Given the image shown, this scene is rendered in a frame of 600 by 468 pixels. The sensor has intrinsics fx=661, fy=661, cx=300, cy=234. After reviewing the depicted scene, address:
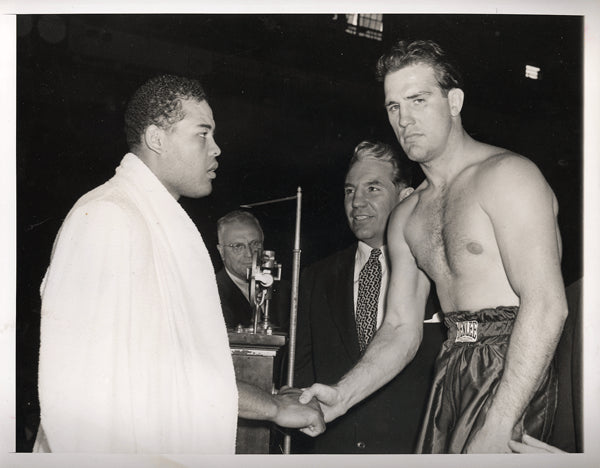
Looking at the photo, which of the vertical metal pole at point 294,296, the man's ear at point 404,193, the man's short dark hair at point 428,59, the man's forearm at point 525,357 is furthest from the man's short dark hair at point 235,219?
the man's forearm at point 525,357

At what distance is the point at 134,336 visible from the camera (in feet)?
5.28

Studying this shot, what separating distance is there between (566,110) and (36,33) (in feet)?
4.76

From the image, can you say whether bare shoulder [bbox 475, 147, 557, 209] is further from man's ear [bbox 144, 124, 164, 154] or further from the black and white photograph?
man's ear [bbox 144, 124, 164, 154]

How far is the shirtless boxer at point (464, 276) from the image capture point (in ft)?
5.27

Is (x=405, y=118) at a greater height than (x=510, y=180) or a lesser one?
greater

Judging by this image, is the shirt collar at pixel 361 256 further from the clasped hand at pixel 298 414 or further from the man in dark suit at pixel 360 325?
Answer: the clasped hand at pixel 298 414

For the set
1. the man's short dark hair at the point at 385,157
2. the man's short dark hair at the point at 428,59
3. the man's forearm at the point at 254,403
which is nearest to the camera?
the man's forearm at the point at 254,403

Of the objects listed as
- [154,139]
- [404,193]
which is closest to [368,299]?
[404,193]

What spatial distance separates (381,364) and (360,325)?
0.14m

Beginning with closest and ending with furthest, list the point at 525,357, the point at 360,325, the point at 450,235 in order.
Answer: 1. the point at 525,357
2. the point at 450,235
3. the point at 360,325

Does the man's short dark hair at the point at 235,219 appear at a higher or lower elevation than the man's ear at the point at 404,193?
lower

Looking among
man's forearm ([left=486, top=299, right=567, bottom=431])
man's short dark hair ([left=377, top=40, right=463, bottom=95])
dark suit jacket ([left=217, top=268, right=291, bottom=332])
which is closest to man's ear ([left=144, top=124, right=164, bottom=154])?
dark suit jacket ([left=217, top=268, right=291, bottom=332])

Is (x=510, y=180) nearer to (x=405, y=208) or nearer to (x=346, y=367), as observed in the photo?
(x=405, y=208)

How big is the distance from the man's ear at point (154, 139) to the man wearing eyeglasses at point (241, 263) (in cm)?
26
